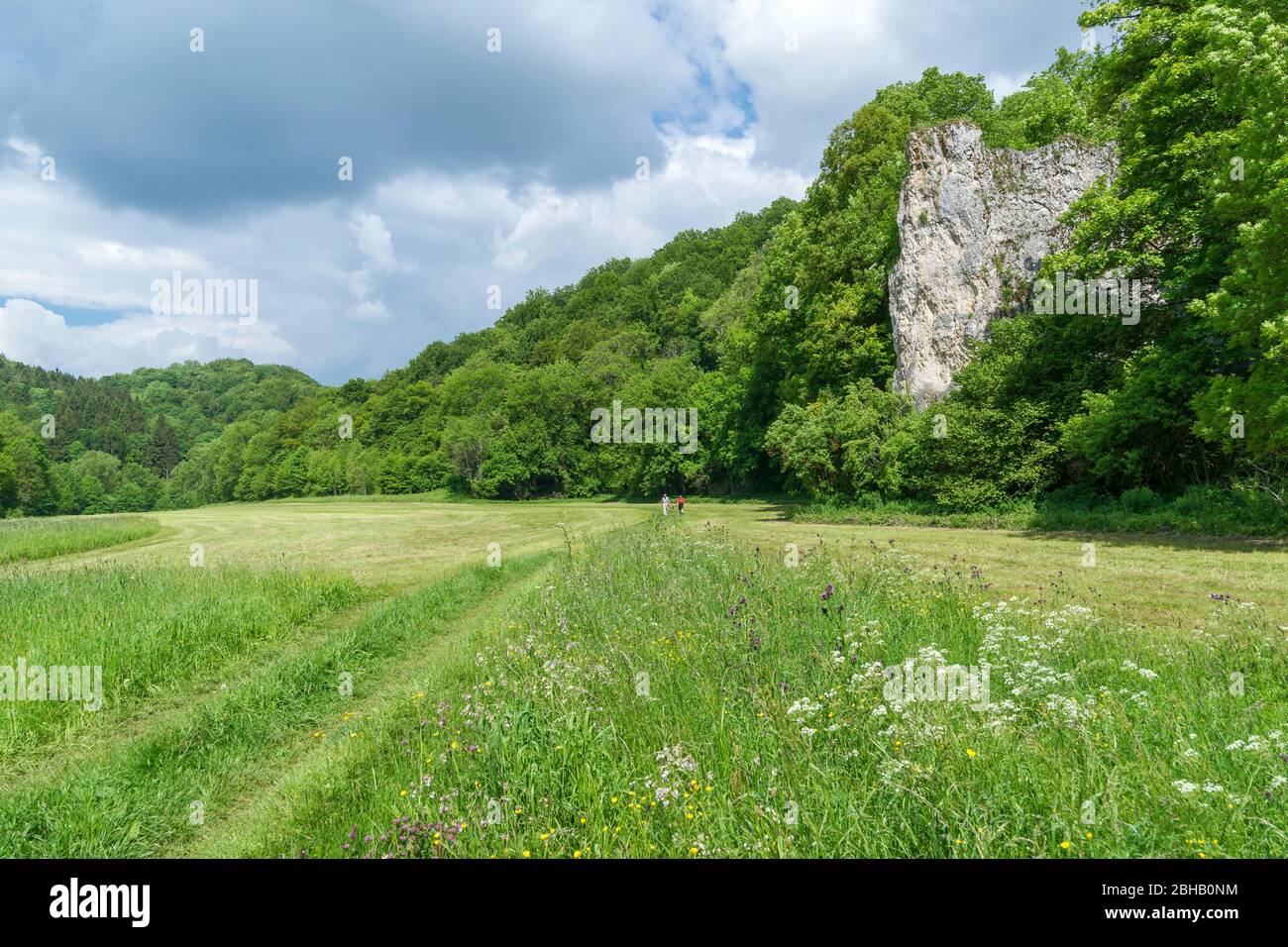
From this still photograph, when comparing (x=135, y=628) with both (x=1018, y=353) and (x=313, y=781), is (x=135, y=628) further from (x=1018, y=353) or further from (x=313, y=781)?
(x=1018, y=353)

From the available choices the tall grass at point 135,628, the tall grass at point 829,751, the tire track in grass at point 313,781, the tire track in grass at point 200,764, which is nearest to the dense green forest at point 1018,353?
the tall grass at point 829,751

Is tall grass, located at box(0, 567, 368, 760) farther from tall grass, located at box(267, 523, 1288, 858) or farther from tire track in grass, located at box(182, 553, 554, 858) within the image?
tall grass, located at box(267, 523, 1288, 858)

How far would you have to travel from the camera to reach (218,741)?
698 centimetres

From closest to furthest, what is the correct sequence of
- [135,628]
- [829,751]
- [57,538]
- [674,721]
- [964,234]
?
[829,751]
[674,721]
[135,628]
[57,538]
[964,234]

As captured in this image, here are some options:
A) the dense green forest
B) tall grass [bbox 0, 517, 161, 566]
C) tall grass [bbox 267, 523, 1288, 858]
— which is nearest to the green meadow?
tall grass [bbox 267, 523, 1288, 858]

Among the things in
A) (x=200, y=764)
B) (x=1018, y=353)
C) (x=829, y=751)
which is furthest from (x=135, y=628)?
(x=1018, y=353)

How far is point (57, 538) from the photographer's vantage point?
2702 centimetres

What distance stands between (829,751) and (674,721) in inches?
59.0

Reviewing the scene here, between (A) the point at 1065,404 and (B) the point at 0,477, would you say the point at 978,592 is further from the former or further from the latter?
(B) the point at 0,477

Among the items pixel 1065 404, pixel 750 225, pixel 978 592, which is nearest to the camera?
pixel 978 592

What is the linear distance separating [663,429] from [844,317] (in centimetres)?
2619

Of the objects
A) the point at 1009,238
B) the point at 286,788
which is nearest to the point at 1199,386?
the point at 1009,238

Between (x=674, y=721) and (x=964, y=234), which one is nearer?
(x=674, y=721)

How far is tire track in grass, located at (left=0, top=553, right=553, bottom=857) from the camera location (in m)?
4.98
